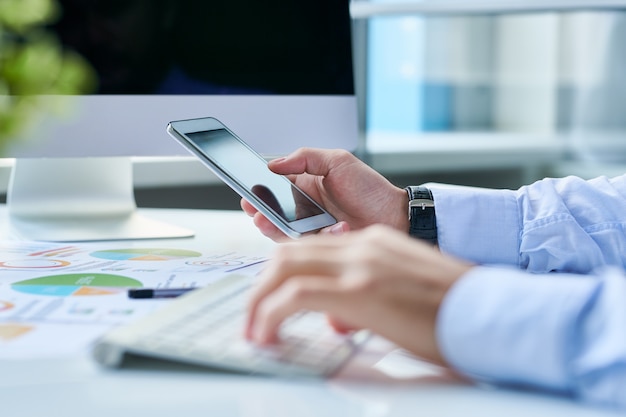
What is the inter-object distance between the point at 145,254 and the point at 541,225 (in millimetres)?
418

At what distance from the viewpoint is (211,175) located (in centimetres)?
169

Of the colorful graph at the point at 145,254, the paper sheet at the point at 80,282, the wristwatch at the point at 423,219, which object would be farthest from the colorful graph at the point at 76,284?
the wristwatch at the point at 423,219

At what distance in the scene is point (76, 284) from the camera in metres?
0.65

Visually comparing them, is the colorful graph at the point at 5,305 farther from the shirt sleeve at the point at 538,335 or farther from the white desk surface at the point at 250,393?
the shirt sleeve at the point at 538,335

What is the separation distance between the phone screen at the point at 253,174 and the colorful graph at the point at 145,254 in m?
0.10

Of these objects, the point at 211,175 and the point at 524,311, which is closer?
the point at 524,311

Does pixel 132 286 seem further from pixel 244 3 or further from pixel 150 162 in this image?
pixel 150 162

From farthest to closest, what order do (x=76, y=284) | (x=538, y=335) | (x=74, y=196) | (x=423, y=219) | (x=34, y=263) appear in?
(x=74, y=196)
(x=423, y=219)
(x=34, y=263)
(x=76, y=284)
(x=538, y=335)

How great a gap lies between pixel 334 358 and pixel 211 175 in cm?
128

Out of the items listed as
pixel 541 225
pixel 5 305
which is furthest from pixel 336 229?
pixel 5 305

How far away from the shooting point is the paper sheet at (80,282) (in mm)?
495

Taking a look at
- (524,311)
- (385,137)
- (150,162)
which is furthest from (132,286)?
(385,137)

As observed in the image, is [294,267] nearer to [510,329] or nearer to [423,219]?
[510,329]

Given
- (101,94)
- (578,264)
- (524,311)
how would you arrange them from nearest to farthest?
1. (524,311)
2. (578,264)
3. (101,94)
